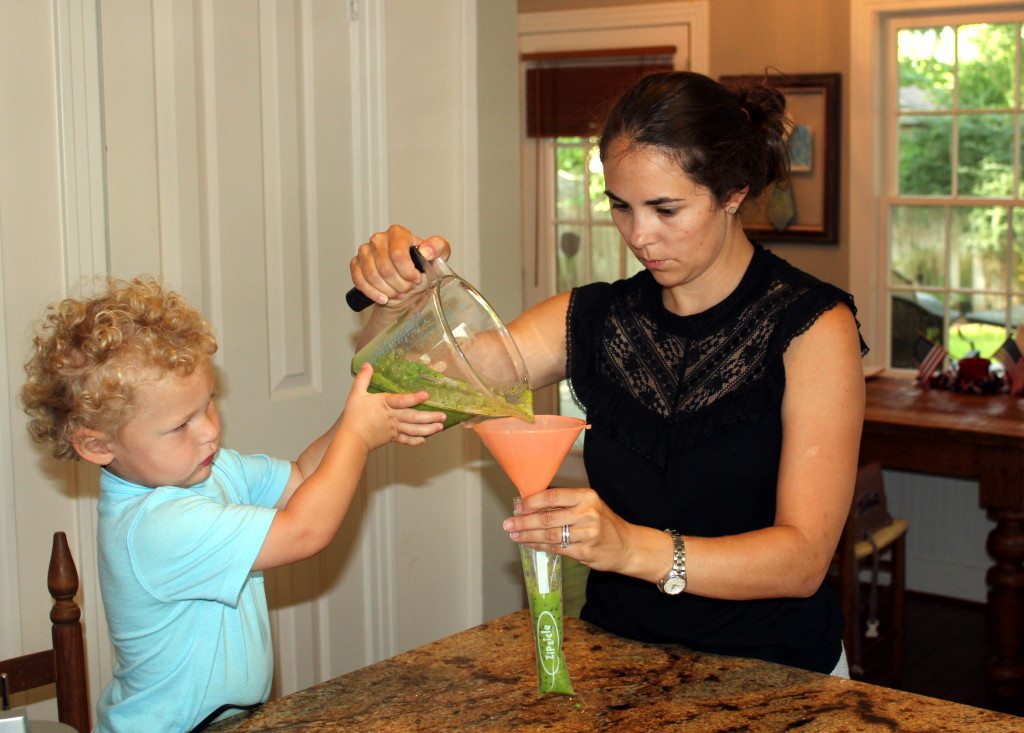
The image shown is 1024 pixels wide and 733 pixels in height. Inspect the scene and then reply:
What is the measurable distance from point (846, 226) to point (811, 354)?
3.50 m

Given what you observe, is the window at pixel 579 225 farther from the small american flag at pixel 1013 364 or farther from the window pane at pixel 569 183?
the small american flag at pixel 1013 364

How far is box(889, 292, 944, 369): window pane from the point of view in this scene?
15.6 ft

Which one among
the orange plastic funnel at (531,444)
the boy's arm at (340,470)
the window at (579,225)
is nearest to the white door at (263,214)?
the boy's arm at (340,470)

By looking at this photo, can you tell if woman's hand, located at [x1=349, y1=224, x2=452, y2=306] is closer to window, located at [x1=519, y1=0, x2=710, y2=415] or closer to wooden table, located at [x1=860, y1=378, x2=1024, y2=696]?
wooden table, located at [x1=860, y1=378, x2=1024, y2=696]

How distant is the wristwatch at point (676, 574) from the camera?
1.36 m

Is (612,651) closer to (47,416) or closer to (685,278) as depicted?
(685,278)

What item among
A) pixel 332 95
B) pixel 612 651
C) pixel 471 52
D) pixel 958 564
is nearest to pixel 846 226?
pixel 958 564

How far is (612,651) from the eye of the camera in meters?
1.45

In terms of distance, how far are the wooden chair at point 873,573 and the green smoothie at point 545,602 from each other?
226cm

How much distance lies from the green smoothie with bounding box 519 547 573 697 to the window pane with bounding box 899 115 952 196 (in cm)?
401

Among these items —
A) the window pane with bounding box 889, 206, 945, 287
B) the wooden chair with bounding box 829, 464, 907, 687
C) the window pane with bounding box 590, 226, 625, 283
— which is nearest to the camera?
the wooden chair with bounding box 829, 464, 907, 687

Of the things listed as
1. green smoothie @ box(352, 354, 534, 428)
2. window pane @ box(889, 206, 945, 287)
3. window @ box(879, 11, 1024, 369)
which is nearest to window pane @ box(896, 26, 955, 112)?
window @ box(879, 11, 1024, 369)

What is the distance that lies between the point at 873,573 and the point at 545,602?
2658mm

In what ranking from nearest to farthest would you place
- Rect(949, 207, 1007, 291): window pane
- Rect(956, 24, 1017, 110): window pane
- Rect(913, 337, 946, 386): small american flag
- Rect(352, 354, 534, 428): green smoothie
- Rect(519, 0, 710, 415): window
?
Rect(352, 354, 534, 428): green smoothie → Rect(913, 337, 946, 386): small american flag → Rect(956, 24, 1017, 110): window pane → Rect(949, 207, 1007, 291): window pane → Rect(519, 0, 710, 415): window
